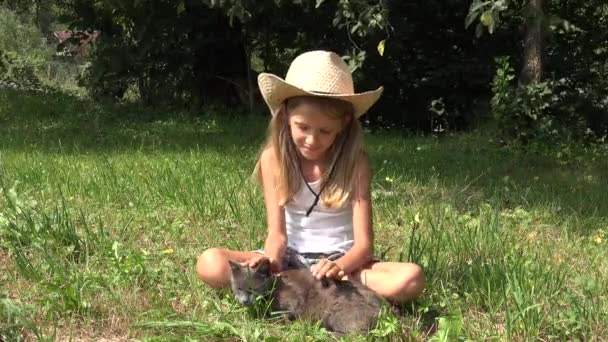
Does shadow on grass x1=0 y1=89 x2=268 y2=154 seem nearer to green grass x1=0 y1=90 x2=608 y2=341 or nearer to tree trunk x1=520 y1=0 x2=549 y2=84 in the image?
green grass x1=0 y1=90 x2=608 y2=341

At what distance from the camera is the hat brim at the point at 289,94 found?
9.91 ft

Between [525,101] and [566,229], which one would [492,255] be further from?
[525,101]

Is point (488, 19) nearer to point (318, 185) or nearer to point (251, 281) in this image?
point (318, 185)

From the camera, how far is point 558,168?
739 centimetres

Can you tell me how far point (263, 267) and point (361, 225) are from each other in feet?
1.71

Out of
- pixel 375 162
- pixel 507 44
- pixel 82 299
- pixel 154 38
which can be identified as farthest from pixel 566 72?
pixel 82 299

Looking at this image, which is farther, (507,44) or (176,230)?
(507,44)

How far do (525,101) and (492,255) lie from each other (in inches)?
230

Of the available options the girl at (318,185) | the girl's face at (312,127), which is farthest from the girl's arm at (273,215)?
the girl's face at (312,127)

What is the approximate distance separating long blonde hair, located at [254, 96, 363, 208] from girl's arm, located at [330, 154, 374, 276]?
35 millimetres

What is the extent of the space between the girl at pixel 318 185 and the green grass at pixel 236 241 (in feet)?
0.61

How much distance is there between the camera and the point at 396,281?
295 cm

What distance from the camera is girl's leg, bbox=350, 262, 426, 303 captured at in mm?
2947

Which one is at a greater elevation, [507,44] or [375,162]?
[507,44]
